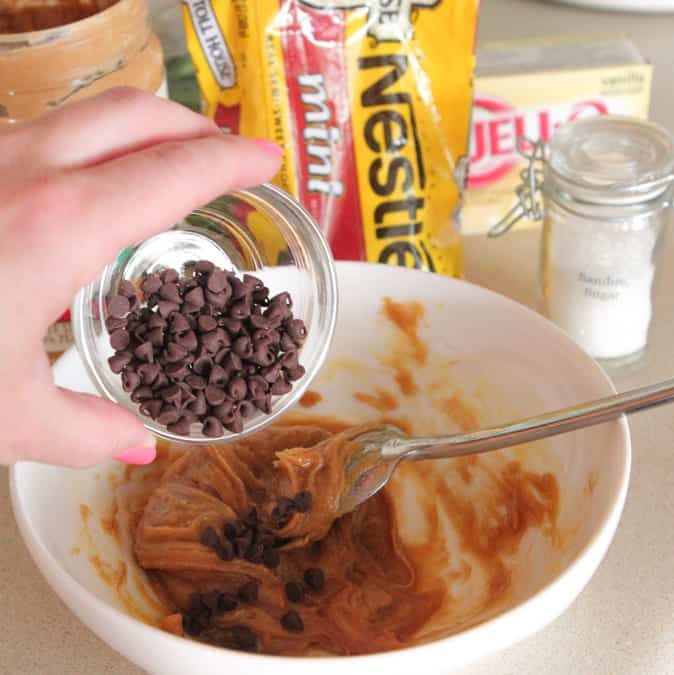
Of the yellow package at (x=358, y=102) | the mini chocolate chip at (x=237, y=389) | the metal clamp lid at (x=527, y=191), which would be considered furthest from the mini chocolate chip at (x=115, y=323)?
the metal clamp lid at (x=527, y=191)

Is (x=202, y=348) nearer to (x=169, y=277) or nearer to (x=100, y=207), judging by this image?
(x=169, y=277)

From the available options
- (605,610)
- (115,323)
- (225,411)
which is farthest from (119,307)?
(605,610)

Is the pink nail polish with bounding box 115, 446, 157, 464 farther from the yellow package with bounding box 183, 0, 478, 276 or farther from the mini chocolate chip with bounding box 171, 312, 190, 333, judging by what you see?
the yellow package with bounding box 183, 0, 478, 276

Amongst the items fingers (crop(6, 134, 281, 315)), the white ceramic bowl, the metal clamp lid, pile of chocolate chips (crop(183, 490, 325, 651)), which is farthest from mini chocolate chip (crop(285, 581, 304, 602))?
the metal clamp lid

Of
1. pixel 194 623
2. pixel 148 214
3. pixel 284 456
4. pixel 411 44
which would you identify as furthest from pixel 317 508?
pixel 411 44

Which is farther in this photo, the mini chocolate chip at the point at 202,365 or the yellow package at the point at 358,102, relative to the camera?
the yellow package at the point at 358,102

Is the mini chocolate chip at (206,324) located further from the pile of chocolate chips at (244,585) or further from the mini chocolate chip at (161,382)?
the pile of chocolate chips at (244,585)
